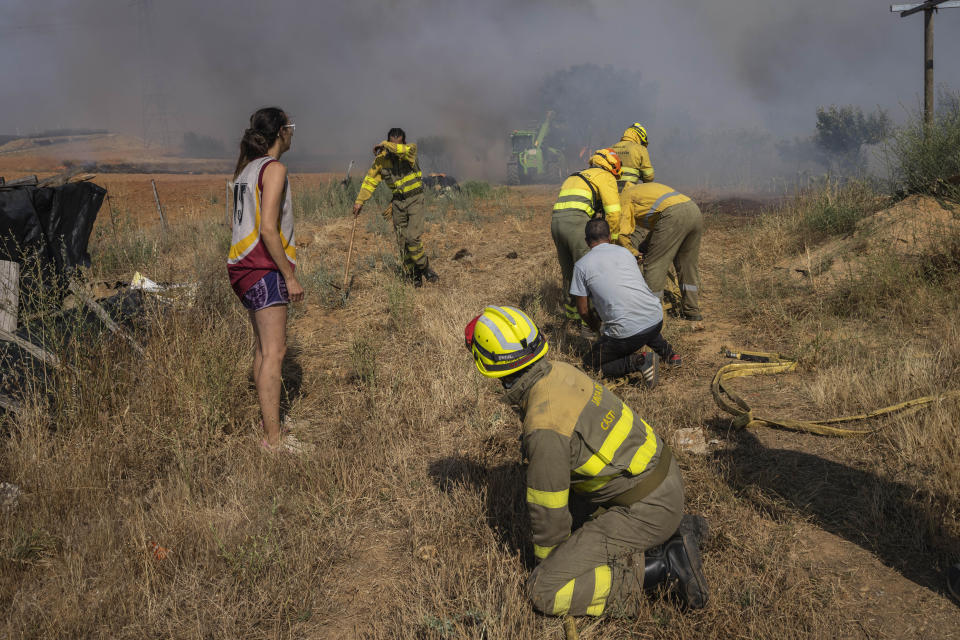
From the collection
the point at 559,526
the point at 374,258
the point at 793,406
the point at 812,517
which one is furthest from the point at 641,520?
the point at 374,258

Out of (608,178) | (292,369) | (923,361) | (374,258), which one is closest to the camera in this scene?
(923,361)

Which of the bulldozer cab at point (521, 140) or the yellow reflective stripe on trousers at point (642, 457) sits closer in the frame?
the yellow reflective stripe on trousers at point (642, 457)

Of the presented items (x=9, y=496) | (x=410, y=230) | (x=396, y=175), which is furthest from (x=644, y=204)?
(x=9, y=496)

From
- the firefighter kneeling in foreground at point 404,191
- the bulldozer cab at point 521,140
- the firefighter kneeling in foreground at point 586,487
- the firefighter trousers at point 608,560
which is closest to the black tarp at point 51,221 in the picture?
the firefighter kneeling in foreground at point 404,191

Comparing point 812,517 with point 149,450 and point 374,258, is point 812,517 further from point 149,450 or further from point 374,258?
point 374,258

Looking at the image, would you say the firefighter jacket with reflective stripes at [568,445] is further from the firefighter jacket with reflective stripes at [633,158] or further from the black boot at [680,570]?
the firefighter jacket with reflective stripes at [633,158]

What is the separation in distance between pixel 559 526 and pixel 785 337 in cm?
384

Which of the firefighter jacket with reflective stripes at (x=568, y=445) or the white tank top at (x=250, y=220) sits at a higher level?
the white tank top at (x=250, y=220)

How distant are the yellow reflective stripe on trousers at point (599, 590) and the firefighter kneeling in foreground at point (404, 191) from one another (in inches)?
226

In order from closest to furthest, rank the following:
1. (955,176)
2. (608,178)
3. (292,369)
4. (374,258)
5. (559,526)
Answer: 1. (559,526)
2. (292,369)
3. (608,178)
4. (955,176)
5. (374,258)

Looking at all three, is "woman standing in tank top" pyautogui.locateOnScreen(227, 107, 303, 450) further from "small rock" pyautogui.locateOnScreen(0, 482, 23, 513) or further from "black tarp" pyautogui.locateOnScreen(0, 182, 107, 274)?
A: "black tarp" pyautogui.locateOnScreen(0, 182, 107, 274)

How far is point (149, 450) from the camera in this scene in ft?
11.9

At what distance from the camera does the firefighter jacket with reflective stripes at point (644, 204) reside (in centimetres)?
573

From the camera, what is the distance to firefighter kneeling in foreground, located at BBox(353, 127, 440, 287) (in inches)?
298
